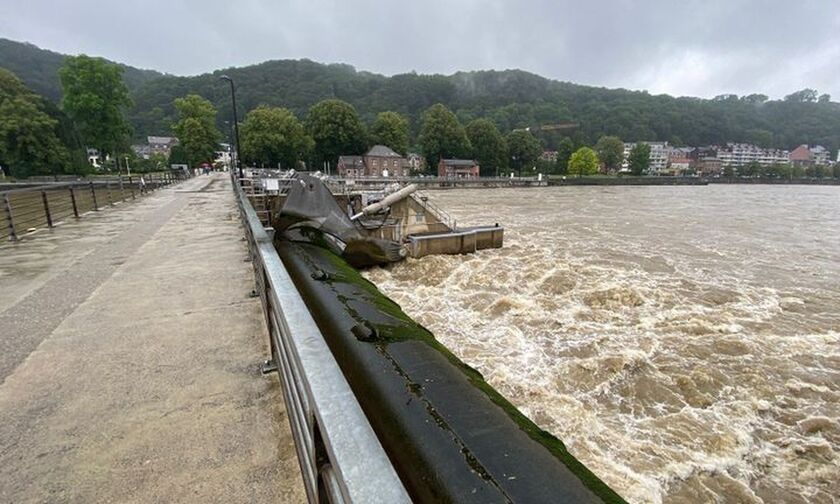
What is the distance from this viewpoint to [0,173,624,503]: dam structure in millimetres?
1401

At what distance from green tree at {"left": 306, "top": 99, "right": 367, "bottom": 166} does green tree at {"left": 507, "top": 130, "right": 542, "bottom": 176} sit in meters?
35.2

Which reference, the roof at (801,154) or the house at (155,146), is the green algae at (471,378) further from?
the roof at (801,154)

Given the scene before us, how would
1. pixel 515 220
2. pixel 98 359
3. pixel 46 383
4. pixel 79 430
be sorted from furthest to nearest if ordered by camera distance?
pixel 515 220, pixel 98 359, pixel 46 383, pixel 79 430

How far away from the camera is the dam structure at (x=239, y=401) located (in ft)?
4.60

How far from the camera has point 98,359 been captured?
329 cm

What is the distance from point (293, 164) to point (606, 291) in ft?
192

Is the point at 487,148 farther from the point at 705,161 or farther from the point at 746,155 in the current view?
the point at 746,155

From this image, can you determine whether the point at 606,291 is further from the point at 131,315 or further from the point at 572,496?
the point at 131,315

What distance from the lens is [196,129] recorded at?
52906 mm

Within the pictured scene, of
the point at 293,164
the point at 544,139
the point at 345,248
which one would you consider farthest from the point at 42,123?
the point at 544,139

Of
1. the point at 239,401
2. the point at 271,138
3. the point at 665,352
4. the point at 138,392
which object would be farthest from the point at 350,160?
the point at 239,401

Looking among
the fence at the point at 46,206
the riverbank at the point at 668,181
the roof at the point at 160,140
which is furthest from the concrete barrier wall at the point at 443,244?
the roof at the point at 160,140

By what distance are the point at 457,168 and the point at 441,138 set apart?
7.51 meters

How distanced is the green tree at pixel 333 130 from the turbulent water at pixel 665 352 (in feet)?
189
